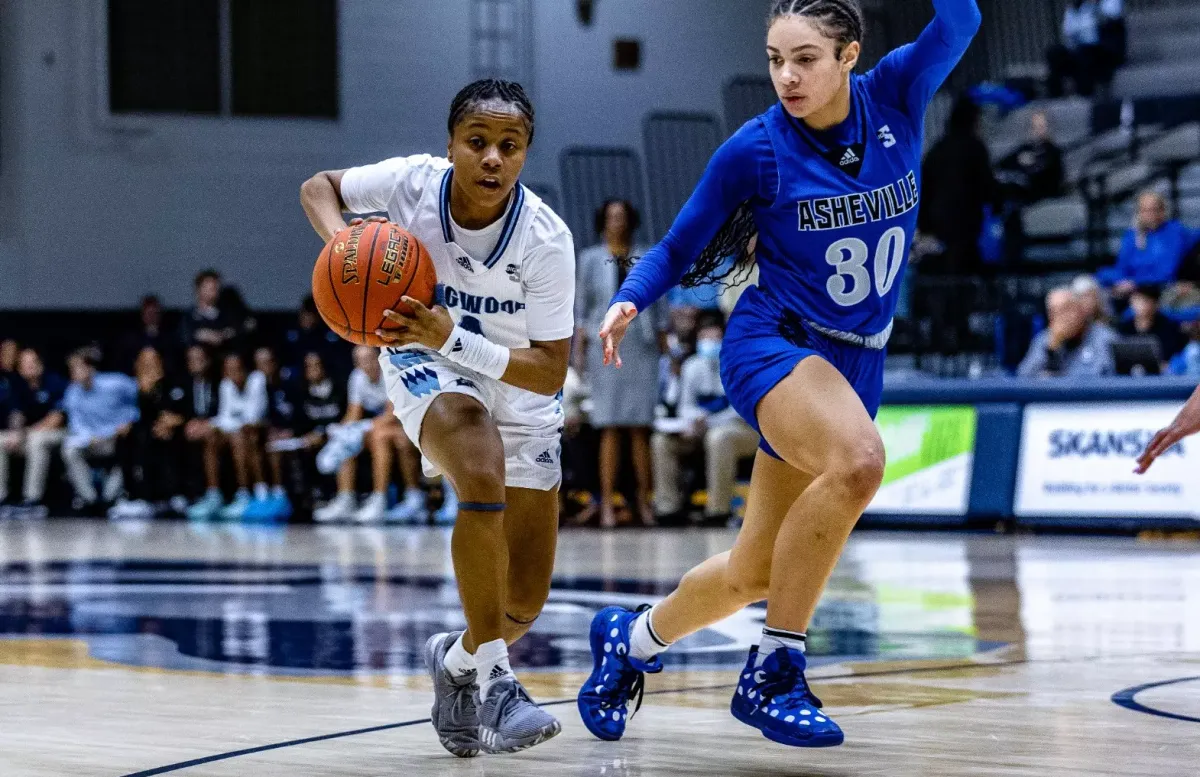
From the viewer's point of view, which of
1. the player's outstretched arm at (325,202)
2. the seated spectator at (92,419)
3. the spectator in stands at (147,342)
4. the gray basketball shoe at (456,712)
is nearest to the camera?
the gray basketball shoe at (456,712)

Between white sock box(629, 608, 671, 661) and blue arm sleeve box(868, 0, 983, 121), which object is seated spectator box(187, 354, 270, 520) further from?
blue arm sleeve box(868, 0, 983, 121)

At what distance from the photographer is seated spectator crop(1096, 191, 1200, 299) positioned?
14.9 meters

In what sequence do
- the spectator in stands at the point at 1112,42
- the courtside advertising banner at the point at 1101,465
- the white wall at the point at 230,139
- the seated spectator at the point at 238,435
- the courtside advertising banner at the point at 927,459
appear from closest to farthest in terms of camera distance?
1. the courtside advertising banner at the point at 1101,465
2. the courtside advertising banner at the point at 927,459
3. the seated spectator at the point at 238,435
4. the spectator in stands at the point at 1112,42
5. the white wall at the point at 230,139

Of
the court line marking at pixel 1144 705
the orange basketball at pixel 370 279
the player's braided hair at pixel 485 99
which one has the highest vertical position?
the player's braided hair at pixel 485 99

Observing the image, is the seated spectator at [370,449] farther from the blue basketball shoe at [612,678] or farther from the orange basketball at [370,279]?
the orange basketball at [370,279]

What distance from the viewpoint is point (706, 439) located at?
1523cm

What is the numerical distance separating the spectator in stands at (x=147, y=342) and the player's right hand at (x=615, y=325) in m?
15.6

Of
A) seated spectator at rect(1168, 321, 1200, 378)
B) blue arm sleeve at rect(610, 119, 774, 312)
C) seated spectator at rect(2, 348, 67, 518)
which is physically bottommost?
seated spectator at rect(2, 348, 67, 518)

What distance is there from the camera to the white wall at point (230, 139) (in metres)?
21.6

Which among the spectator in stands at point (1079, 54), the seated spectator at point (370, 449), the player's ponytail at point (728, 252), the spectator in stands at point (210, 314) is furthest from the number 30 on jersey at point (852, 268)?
the spectator in stands at point (1079, 54)

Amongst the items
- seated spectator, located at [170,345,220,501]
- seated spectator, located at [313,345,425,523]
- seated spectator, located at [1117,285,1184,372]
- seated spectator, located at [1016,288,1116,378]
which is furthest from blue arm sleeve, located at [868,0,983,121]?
seated spectator, located at [170,345,220,501]

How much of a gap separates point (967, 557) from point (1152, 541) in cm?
207

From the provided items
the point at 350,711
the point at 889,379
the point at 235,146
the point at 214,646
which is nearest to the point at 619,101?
the point at 235,146

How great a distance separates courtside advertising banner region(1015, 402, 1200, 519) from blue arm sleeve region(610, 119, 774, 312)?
846cm
